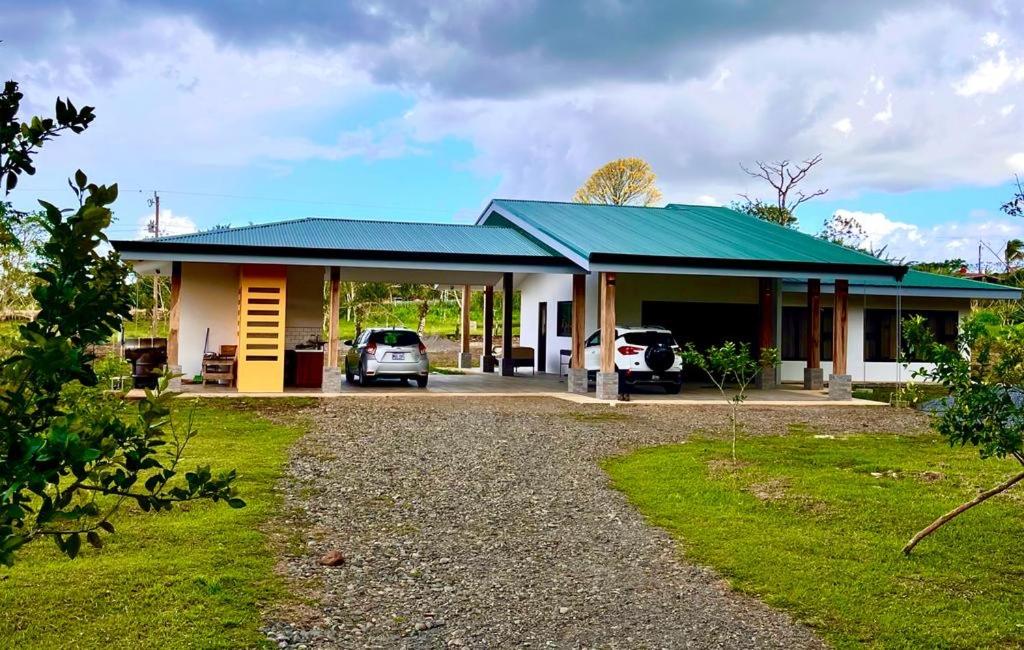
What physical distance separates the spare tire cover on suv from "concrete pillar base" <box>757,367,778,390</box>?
4551 mm

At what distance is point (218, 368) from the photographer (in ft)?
62.0

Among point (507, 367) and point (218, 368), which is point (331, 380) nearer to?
point (218, 368)

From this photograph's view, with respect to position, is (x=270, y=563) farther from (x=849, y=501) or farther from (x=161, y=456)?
(x=849, y=501)

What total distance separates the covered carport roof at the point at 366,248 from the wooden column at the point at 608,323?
128 cm

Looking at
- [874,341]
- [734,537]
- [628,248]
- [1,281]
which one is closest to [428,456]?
[734,537]

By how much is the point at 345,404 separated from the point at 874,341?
16.6 meters

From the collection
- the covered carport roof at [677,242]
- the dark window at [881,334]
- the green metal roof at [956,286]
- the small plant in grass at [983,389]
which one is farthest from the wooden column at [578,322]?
the small plant in grass at [983,389]

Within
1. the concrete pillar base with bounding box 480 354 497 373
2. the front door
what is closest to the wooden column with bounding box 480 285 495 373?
the concrete pillar base with bounding box 480 354 497 373

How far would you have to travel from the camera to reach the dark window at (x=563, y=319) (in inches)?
962

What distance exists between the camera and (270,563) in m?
6.41

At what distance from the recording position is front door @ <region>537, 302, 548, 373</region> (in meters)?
26.6

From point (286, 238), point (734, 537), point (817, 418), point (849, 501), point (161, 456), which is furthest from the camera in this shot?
point (286, 238)

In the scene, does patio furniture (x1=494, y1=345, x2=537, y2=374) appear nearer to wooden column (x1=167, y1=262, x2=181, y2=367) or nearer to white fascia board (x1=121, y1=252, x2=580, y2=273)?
white fascia board (x1=121, y1=252, x2=580, y2=273)

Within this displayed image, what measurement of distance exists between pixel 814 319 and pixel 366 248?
1119 centimetres
